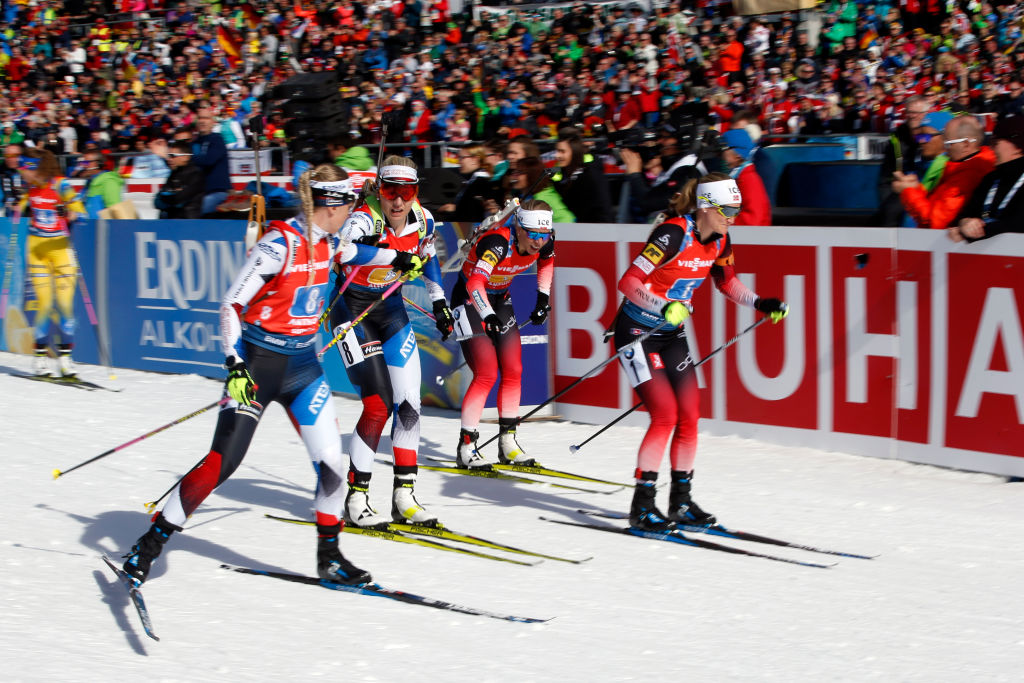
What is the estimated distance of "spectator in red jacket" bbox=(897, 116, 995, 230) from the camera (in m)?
8.04

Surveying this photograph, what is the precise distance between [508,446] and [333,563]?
9.48 ft

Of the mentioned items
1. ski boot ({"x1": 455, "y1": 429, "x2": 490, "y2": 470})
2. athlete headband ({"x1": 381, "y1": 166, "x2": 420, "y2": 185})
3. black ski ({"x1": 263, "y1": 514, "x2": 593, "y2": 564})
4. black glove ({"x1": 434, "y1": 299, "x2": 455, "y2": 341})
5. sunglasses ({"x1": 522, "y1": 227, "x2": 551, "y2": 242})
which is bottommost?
black ski ({"x1": 263, "y1": 514, "x2": 593, "y2": 564})

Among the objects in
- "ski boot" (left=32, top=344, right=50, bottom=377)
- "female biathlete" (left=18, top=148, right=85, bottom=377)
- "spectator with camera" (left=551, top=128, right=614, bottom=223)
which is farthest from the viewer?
"ski boot" (left=32, top=344, right=50, bottom=377)

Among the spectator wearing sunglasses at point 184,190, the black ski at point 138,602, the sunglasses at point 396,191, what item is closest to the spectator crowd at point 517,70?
the spectator wearing sunglasses at point 184,190

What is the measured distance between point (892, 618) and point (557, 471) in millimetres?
3232

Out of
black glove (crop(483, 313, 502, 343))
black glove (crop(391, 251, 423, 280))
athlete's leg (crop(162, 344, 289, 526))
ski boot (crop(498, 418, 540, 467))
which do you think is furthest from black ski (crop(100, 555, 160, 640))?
ski boot (crop(498, 418, 540, 467))

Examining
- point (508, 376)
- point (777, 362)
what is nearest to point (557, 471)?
point (508, 376)

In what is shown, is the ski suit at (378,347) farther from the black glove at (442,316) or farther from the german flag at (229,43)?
the german flag at (229,43)

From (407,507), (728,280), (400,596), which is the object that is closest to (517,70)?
(728,280)

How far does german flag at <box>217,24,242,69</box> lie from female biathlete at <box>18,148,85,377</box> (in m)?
11.9

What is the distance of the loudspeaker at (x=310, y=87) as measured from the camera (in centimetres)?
1405

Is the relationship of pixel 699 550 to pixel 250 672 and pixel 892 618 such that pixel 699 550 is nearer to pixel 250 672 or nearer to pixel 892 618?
pixel 892 618

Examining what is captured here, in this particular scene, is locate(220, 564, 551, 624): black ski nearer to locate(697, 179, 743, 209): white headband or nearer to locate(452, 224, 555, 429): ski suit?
locate(697, 179, 743, 209): white headband

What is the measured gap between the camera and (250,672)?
4.66 m
